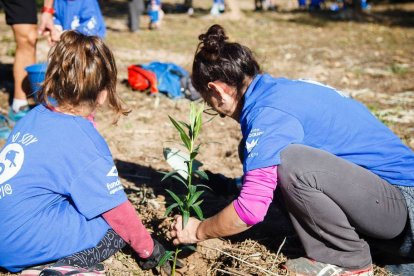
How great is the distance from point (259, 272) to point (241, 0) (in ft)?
67.5

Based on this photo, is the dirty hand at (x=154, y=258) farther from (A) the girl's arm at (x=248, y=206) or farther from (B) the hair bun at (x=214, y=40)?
(B) the hair bun at (x=214, y=40)

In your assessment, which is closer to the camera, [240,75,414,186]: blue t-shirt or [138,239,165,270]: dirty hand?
[240,75,414,186]: blue t-shirt

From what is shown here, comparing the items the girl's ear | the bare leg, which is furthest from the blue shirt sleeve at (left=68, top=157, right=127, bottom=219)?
the bare leg

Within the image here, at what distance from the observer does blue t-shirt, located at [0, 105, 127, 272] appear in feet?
6.00

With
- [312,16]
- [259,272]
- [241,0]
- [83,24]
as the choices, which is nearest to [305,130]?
[259,272]

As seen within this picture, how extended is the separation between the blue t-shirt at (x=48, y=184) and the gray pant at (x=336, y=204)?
0.77 metres

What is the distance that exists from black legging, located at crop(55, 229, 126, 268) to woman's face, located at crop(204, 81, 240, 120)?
2.59ft

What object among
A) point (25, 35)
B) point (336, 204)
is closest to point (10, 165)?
point (336, 204)

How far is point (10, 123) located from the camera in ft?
13.4

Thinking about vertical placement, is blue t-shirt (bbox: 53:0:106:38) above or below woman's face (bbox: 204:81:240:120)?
above

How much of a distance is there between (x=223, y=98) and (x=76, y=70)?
2.24 ft

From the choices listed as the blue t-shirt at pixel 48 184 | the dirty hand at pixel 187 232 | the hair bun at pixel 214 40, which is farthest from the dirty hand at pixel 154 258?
the hair bun at pixel 214 40

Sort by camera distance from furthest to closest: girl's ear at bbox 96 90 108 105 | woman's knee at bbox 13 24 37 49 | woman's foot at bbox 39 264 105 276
Result: woman's knee at bbox 13 24 37 49
girl's ear at bbox 96 90 108 105
woman's foot at bbox 39 264 105 276

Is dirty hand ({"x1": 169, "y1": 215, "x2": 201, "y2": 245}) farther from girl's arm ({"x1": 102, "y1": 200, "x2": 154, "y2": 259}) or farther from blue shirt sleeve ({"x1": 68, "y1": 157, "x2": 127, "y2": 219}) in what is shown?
blue shirt sleeve ({"x1": 68, "y1": 157, "x2": 127, "y2": 219})
